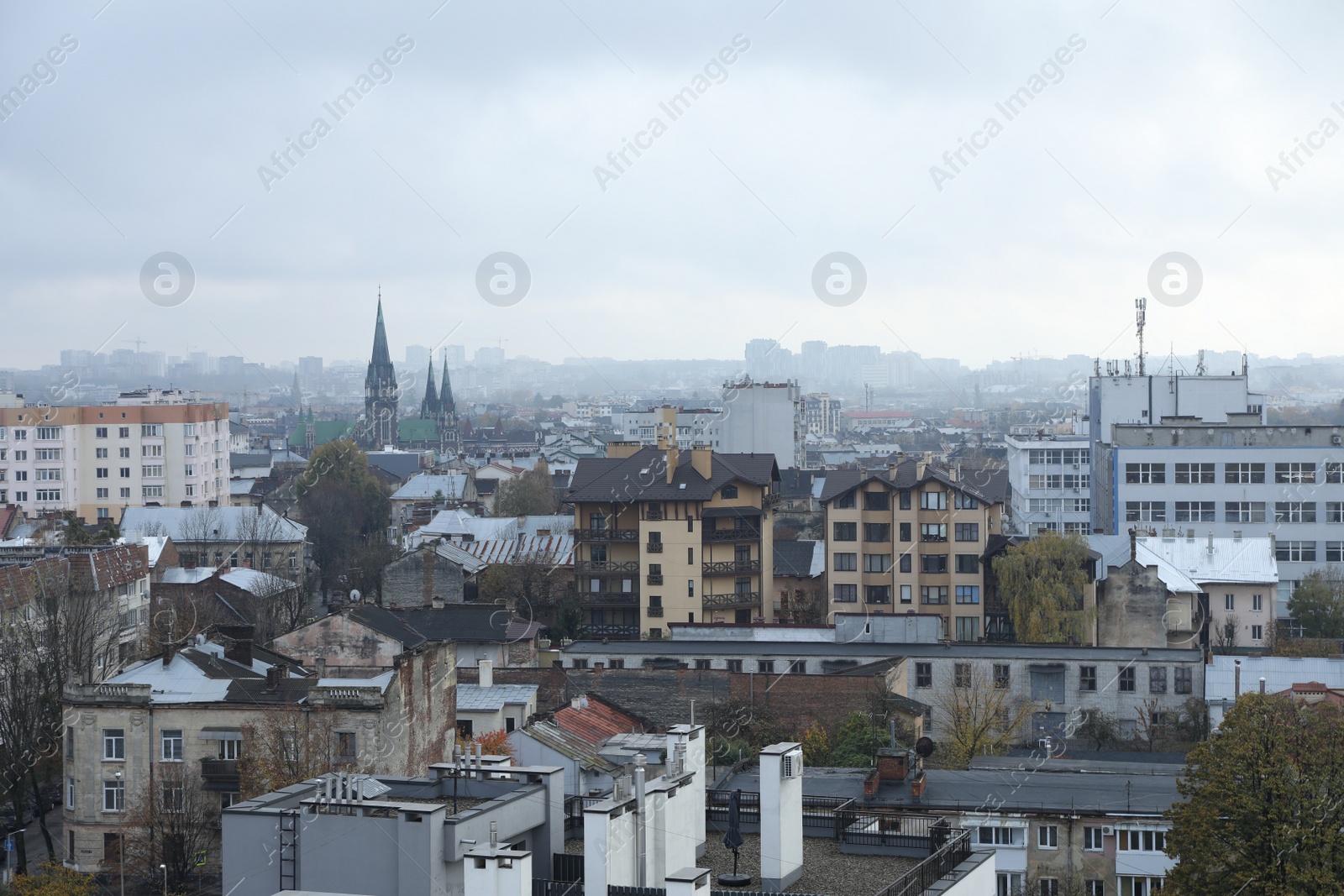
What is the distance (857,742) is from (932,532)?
18.3 meters

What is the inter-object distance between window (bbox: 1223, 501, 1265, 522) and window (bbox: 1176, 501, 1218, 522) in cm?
44

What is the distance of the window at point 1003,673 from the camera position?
127ft

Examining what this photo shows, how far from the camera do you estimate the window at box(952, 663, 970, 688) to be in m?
38.9

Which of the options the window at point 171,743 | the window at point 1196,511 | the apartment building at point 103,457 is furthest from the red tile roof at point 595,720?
the apartment building at point 103,457

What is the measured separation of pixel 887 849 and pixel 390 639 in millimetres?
20978

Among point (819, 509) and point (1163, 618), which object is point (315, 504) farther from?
point (1163, 618)

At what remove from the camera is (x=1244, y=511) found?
58.8m

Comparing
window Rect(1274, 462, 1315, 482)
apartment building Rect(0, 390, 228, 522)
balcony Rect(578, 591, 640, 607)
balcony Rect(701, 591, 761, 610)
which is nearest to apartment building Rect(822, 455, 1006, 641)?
balcony Rect(701, 591, 761, 610)

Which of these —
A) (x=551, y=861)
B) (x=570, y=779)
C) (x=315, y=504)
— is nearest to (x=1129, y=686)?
(x=570, y=779)

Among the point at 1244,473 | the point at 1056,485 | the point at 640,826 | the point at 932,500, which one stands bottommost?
the point at 640,826

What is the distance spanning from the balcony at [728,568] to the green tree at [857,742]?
1837 centimetres

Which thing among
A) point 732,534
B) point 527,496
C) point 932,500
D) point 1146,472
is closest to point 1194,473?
point 1146,472

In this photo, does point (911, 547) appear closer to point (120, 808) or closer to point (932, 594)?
point (932, 594)

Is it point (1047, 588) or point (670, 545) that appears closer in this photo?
point (1047, 588)
